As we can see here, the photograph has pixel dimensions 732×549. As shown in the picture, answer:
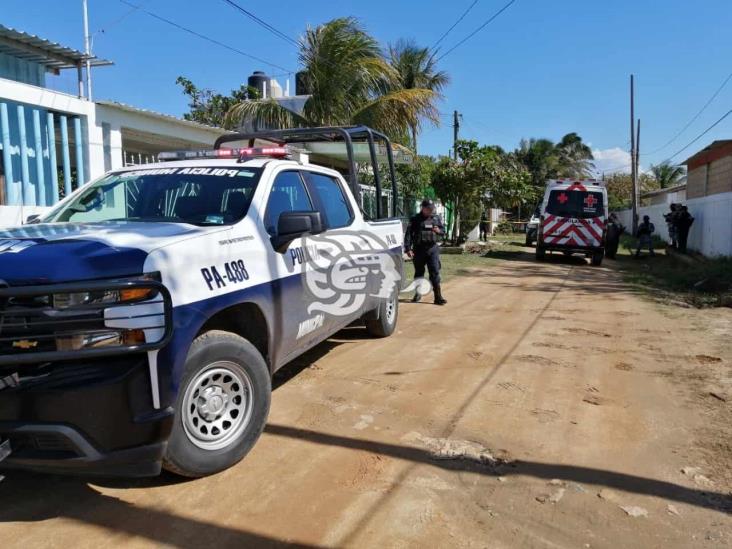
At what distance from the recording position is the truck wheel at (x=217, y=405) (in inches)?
Result: 124

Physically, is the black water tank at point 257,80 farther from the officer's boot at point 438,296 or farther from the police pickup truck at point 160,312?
the police pickup truck at point 160,312

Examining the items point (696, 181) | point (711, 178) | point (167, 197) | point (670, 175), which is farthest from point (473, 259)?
point (670, 175)

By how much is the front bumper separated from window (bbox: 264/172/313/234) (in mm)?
1628

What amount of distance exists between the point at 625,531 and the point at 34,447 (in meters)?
2.96

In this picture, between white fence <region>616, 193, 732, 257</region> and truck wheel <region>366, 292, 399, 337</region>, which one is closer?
truck wheel <region>366, 292, 399, 337</region>

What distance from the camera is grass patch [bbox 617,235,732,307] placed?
416 inches

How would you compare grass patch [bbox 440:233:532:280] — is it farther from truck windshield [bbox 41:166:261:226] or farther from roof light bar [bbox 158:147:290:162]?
truck windshield [bbox 41:166:261:226]

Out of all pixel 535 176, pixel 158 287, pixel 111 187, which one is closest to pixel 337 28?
pixel 111 187

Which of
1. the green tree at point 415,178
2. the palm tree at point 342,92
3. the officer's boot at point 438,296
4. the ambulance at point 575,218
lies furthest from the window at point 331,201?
the green tree at point 415,178

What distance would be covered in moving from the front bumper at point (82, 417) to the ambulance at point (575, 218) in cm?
1680

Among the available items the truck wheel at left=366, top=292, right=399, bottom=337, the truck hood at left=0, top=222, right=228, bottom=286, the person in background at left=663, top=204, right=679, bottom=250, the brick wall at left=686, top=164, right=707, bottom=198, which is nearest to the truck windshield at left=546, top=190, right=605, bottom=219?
the person in background at left=663, top=204, right=679, bottom=250

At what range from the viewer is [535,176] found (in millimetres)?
48969

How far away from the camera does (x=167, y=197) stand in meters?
4.32

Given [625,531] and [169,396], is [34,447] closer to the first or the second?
[169,396]
